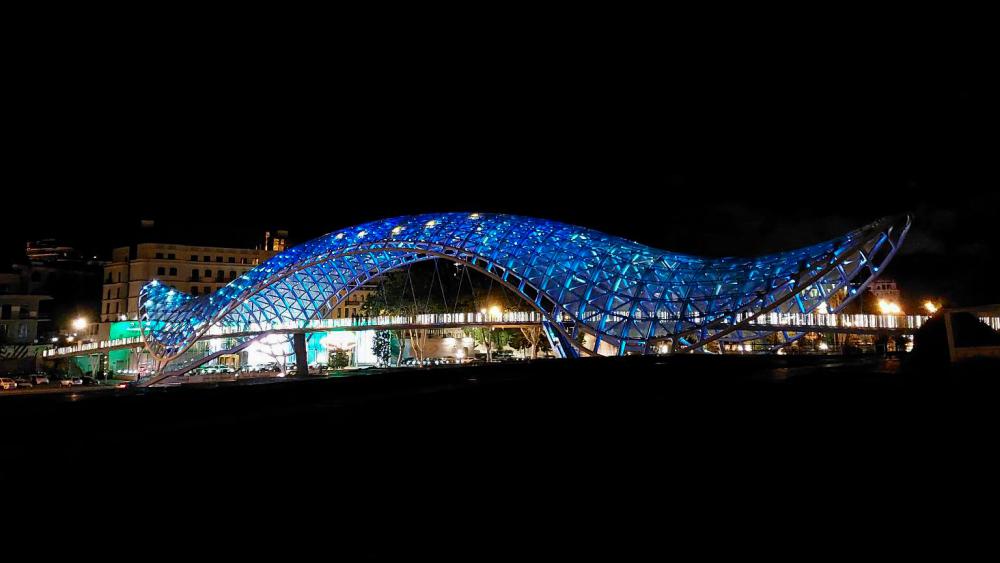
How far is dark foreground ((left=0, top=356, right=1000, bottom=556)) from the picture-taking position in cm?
867

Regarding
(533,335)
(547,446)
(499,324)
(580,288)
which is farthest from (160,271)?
(547,446)

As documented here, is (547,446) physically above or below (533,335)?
below

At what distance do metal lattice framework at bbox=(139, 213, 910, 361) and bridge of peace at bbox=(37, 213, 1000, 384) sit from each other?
0.34ft

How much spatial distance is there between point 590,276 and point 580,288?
1.25m

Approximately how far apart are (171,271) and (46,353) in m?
25.5

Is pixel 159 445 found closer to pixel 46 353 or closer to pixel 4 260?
pixel 46 353

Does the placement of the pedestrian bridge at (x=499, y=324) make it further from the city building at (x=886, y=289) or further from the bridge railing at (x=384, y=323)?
the city building at (x=886, y=289)

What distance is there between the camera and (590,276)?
162 feet

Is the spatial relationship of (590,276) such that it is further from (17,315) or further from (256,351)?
(17,315)

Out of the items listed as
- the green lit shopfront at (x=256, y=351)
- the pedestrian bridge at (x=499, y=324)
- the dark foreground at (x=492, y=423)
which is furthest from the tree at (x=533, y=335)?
the dark foreground at (x=492, y=423)

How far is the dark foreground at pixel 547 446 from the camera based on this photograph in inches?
341

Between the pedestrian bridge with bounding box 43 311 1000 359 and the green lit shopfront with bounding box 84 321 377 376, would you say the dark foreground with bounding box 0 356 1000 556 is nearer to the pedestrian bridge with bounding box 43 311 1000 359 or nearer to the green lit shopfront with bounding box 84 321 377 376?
the pedestrian bridge with bounding box 43 311 1000 359

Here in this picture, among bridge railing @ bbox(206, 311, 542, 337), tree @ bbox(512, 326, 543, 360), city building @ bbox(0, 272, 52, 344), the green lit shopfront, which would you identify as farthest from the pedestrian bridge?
the green lit shopfront

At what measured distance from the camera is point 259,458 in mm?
11625
